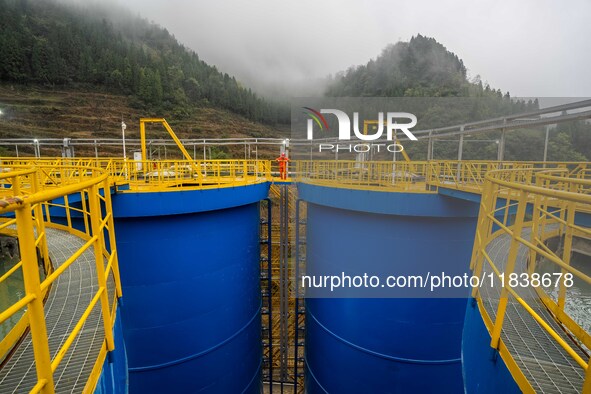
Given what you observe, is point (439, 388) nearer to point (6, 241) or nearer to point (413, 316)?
point (413, 316)

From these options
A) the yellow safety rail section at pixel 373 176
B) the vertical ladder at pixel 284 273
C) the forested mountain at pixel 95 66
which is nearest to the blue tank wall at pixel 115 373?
the yellow safety rail section at pixel 373 176

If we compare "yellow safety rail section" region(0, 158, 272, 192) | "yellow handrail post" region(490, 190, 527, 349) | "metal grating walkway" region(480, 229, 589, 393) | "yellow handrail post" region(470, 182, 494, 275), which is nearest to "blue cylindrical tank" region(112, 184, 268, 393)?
"yellow safety rail section" region(0, 158, 272, 192)

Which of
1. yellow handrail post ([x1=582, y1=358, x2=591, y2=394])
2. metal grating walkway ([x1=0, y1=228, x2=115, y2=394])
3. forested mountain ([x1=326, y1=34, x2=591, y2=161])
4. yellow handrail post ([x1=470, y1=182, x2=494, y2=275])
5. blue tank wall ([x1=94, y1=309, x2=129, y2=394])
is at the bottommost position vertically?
blue tank wall ([x1=94, y1=309, x2=129, y2=394])

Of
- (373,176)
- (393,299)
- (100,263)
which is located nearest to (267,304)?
(393,299)

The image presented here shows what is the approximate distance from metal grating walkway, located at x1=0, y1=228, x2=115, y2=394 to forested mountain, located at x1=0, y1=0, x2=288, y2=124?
6240 cm

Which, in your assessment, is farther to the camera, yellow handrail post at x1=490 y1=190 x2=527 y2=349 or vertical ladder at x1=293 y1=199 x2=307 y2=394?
vertical ladder at x1=293 y1=199 x2=307 y2=394

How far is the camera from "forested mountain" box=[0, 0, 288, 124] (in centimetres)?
5553

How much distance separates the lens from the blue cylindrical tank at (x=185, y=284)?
6.80 metres

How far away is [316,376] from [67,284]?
797 centimetres

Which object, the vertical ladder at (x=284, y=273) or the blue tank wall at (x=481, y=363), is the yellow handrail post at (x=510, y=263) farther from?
the vertical ladder at (x=284, y=273)

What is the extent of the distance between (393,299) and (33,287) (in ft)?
22.9

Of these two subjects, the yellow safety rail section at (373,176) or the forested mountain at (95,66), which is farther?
the forested mountain at (95,66)

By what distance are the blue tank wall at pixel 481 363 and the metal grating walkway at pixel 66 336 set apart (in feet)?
8.58

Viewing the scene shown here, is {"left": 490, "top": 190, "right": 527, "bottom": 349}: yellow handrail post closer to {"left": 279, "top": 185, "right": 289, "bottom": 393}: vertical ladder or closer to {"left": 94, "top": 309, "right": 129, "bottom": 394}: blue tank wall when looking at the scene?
{"left": 94, "top": 309, "right": 129, "bottom": 394}: blue tank wall
